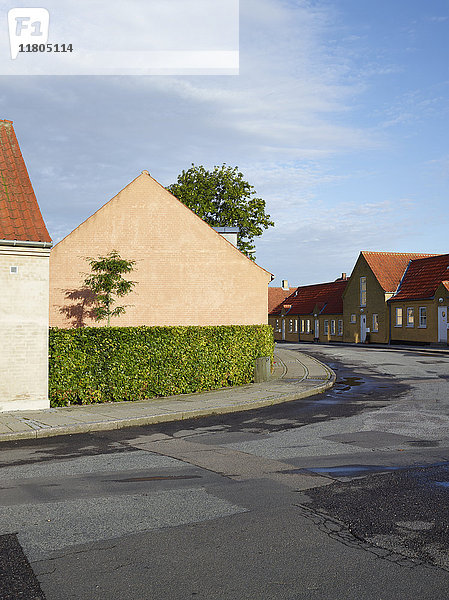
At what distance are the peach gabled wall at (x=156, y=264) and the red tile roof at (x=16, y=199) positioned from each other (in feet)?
33.9

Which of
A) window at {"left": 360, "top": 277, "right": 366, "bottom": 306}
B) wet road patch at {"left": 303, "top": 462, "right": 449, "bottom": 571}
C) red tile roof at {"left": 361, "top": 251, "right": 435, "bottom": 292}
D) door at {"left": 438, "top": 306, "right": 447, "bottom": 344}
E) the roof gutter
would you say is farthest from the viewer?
window at {"left": 360, "top": 277, "right": 366, "bottom": 306}

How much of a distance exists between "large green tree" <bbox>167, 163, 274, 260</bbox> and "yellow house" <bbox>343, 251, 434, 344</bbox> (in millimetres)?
10907

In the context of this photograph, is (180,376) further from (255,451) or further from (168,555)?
(168,555)

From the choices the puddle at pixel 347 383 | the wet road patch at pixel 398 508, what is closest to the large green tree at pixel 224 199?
the puddle at pixel 347 383

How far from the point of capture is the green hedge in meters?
14.6

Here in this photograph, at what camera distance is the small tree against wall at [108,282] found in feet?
83.8

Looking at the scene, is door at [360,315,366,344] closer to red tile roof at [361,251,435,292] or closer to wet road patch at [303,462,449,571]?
red tile roof at [361,251,435,292]

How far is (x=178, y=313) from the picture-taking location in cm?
2902

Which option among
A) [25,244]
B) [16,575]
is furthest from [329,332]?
[16,575]

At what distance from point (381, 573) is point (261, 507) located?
6.24 ft

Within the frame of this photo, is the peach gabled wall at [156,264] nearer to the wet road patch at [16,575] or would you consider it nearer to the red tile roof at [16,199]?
the red tile roof at [16,199]

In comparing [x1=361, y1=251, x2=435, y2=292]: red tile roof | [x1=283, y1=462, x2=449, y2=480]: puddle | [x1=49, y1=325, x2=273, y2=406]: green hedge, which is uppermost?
[x1=361, y1=251, x2=435, y2=292]: red tile roof

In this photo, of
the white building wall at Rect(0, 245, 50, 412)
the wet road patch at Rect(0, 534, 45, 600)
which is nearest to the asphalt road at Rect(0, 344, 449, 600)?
the wet road patch at Rect(0, 534, 45, 600)

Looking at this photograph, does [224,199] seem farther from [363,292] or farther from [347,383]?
[347,383]
